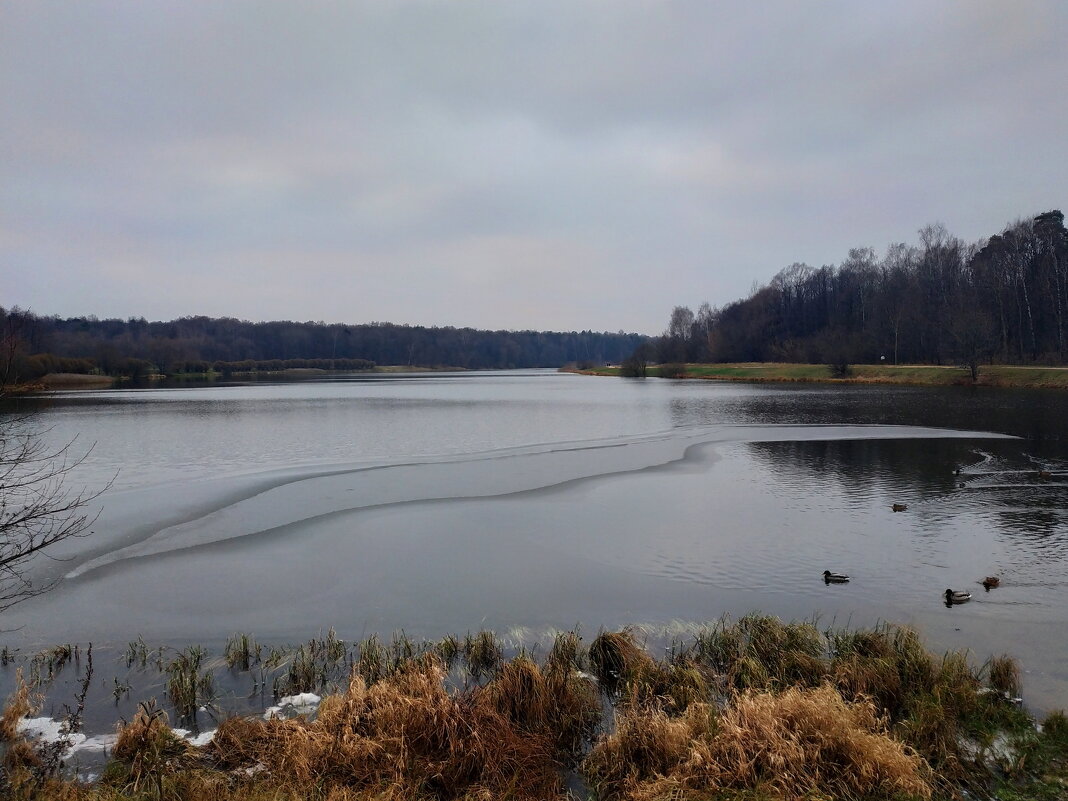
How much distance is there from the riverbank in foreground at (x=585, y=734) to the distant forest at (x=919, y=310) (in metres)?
58.1

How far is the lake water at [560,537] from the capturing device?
329 inches

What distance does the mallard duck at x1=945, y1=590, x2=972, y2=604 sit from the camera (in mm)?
8586

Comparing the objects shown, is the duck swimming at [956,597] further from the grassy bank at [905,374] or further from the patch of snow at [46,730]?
the grassy bank at [905,374]

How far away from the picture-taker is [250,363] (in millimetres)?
129250

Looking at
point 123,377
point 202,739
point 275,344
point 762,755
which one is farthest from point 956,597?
point 275,344

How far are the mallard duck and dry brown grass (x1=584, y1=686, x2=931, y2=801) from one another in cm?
422

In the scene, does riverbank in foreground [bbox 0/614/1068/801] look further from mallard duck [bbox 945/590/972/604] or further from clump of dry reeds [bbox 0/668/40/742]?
mallard duck [bbox 945/590/972/604]

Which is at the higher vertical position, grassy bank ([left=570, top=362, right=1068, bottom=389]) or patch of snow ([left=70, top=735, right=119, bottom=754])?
grassy bank ([left=570, top=362, right=1068, bottom=389])

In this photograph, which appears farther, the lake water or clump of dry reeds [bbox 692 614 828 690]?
the lake water

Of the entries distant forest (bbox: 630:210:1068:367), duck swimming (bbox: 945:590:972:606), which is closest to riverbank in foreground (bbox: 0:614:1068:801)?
duck swimming (bbox: 945:590:972:606)

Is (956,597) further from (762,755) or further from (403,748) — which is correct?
(403,748)

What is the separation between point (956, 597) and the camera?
28.2 ft

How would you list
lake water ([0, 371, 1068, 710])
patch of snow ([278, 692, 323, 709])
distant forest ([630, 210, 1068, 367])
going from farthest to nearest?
distant forest ([630, 210, 1068, 367]) → lake water ([0, 371, 1068, 710]) → patch of snow ([278, 692, 323, 709])

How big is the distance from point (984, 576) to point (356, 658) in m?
8.94
